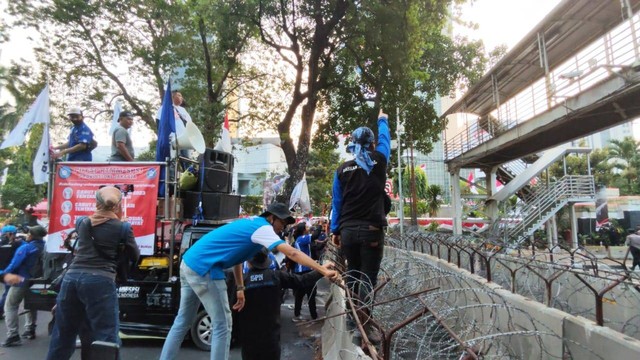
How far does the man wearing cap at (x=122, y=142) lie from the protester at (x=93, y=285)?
300cm

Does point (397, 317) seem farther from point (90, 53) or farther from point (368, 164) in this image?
point (90, 53)

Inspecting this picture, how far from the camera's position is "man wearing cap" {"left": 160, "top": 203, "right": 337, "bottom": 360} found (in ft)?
11.9

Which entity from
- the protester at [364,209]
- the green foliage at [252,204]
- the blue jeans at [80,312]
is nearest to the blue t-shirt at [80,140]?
the blue jeans at [80,312]

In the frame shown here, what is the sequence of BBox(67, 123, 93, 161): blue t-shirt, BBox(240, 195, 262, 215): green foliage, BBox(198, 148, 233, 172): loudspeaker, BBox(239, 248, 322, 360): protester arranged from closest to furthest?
BBox(239, 248, 322, 360): protester
BBox(67, 123, 93, 161): blue t-shirt
BBox(198, 148, 233, 172): loudspeaker
BBox(240, 195, 262, 215): green foliage

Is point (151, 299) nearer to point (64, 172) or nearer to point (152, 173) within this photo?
point (152, 173)

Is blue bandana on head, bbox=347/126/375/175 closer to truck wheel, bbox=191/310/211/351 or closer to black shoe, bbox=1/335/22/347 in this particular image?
truck wheel, bbox=191/310/211/351

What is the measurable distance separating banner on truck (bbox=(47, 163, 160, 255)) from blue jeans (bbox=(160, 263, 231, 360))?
6.60 ft

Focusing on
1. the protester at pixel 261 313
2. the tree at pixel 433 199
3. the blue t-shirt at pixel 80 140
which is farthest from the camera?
the tree at pixel 433 199

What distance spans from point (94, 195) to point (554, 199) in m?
19.5

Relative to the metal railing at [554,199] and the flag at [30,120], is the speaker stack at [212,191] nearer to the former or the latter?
the flag at [30,120]

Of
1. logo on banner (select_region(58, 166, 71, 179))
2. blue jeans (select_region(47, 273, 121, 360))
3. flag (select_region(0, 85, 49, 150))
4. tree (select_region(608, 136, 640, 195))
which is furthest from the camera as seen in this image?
tree (select_region(608, 136, 640, 195))

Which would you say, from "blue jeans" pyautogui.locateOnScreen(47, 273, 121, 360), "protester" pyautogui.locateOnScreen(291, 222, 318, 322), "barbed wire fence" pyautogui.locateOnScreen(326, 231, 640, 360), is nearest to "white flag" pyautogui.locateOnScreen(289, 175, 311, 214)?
"protester" pyautogui.locateOnScreen(291, 222, 318, 322)

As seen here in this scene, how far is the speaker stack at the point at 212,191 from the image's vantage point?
6.46 metres

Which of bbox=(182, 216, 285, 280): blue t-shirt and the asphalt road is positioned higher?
bbox=(182, 216, 285, 280): blue t-shirt
